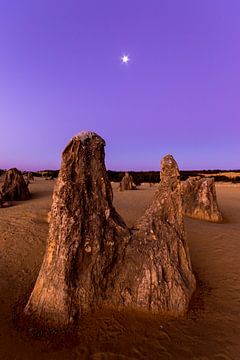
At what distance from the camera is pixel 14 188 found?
1377 centimetres

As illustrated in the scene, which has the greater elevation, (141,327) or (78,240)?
(78,240)

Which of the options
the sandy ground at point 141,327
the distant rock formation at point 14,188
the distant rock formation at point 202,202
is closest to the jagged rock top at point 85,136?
the sandy ground at point 141,327

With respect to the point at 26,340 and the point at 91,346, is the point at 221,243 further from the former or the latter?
the point at 26,340

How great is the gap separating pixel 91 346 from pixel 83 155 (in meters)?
2.75

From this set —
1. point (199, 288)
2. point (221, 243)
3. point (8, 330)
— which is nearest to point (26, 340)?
point (8, 330)

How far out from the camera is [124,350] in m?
3.40

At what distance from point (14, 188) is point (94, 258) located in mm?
10866

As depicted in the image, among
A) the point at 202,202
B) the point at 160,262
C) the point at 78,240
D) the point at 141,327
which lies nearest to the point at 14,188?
the point at 202,202

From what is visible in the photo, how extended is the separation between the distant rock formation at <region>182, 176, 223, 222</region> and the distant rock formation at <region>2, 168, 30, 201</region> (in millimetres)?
8392

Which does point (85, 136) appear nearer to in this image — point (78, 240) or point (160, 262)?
point (78, 240)

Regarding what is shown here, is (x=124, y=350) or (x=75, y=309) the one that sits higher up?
(x=75, y=309)

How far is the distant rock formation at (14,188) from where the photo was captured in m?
13.6

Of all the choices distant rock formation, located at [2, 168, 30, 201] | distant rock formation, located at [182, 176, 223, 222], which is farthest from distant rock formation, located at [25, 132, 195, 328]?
distant rock formation, located at [2, 168, 30, 201]

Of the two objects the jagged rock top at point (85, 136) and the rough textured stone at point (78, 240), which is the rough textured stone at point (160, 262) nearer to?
the rough textured stone at point (78, 240)
